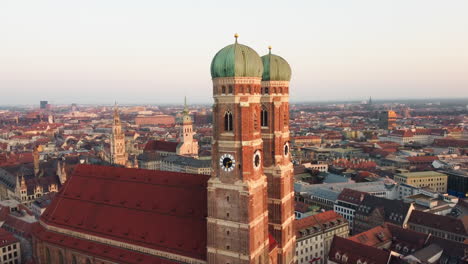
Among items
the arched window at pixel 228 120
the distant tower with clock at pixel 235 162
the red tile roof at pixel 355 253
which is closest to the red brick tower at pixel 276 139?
the distant tower with clock at pixel 235 162

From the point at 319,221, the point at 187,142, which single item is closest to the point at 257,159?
the point at 319,221

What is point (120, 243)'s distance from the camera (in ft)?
179

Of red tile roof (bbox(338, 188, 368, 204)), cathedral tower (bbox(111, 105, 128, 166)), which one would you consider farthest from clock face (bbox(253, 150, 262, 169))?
cathedral tower (bbox(111, 105, 128, 166))

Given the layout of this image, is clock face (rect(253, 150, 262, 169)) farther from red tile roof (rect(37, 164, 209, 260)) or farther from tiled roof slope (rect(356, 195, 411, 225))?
tiled roof slope (rect(356, 195, 411, 225))

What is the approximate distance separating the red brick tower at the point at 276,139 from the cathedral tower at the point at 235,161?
27.0 feet

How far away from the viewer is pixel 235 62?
42.9 meters

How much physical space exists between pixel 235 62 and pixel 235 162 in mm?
11451

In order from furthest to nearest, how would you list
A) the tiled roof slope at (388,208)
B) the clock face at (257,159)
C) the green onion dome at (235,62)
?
the tiled roof slope at (388,208)
the clock face at (257,159)
the green onion dome at (235,62)

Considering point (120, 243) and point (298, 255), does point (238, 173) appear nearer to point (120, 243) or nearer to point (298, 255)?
point (120, 243)

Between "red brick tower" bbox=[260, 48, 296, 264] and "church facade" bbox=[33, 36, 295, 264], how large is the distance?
143mm

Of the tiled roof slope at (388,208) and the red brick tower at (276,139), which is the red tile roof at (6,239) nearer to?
the red brick tower at (276,139)

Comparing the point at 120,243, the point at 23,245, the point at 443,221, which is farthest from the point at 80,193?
the point at 443,221

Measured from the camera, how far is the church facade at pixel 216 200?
4431 cm

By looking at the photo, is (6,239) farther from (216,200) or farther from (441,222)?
(441,222)
